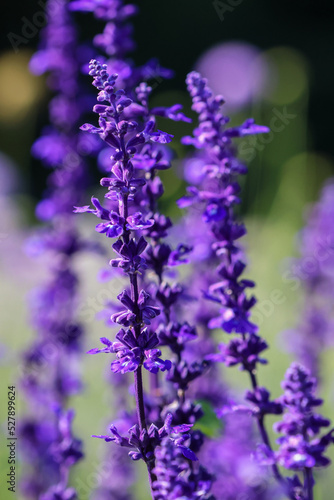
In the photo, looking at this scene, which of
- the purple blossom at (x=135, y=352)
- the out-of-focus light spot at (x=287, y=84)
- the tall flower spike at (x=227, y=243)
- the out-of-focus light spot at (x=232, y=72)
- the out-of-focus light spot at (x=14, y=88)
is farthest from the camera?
the out-of-focus light spot at (x=232, y=72)

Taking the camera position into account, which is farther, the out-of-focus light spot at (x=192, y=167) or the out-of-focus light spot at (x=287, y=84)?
the out-of-focus light spot at (x=287, y=84)

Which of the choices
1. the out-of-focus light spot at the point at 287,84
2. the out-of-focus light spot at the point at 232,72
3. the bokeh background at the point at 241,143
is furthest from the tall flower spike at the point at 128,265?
the out-of-focus light spot at the point at 232,72

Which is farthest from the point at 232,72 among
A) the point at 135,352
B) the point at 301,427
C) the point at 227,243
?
the point at 135,352

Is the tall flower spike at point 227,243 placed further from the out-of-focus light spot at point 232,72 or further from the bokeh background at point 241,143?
the out-of-focus light spot at point 232,72

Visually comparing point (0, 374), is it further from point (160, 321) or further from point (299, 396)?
point (299, 396)

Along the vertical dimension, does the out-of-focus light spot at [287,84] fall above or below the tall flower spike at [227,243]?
below

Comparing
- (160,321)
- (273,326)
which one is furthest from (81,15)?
(160,321)

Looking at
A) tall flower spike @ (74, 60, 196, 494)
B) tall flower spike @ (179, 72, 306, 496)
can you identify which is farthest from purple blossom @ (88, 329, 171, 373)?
tall flower spike @ (179, 72, 306, 496)

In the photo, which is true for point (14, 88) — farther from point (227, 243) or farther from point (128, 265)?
point (128, 265)
